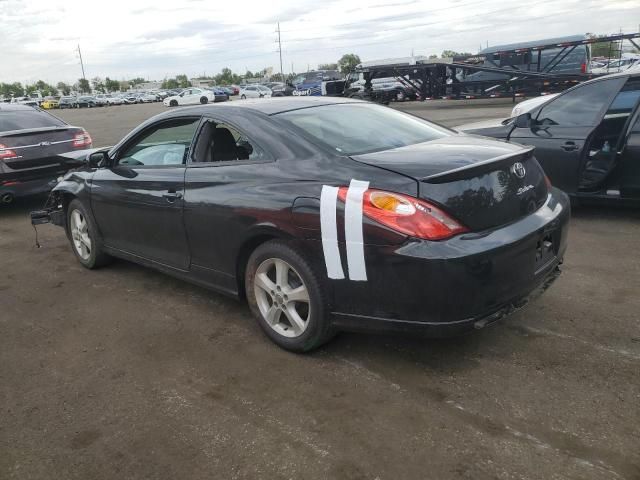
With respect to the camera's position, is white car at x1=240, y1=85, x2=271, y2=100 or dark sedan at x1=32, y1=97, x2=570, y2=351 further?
white car at x1=240, y1=85, x2=271, y2=100

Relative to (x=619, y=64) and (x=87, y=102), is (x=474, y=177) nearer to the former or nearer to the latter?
(x=619, y=64)

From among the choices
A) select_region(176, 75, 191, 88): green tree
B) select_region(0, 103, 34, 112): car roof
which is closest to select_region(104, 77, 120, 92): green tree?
select_region(176, 75, 191, 88): green tree

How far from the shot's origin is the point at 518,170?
3207mm

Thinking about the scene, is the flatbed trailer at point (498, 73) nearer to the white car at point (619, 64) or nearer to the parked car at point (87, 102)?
the white car at point (619, 64)

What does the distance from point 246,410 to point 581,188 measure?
15.0 feet

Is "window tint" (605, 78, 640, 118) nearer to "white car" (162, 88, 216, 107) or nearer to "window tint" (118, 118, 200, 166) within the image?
"window tint" (118, 118, 200, 166)

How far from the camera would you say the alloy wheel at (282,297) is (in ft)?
10.9

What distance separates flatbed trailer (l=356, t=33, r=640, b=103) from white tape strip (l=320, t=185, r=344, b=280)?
18.0 m

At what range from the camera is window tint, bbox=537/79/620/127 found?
230 inches

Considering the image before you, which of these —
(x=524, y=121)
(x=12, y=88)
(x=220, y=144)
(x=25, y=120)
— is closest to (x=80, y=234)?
(x=220, y=144)

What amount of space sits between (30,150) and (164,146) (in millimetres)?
4424

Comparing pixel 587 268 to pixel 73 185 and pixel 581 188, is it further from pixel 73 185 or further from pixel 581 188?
pixel 73 185

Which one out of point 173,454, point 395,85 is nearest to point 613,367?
point 173,454

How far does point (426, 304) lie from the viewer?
2.80m
